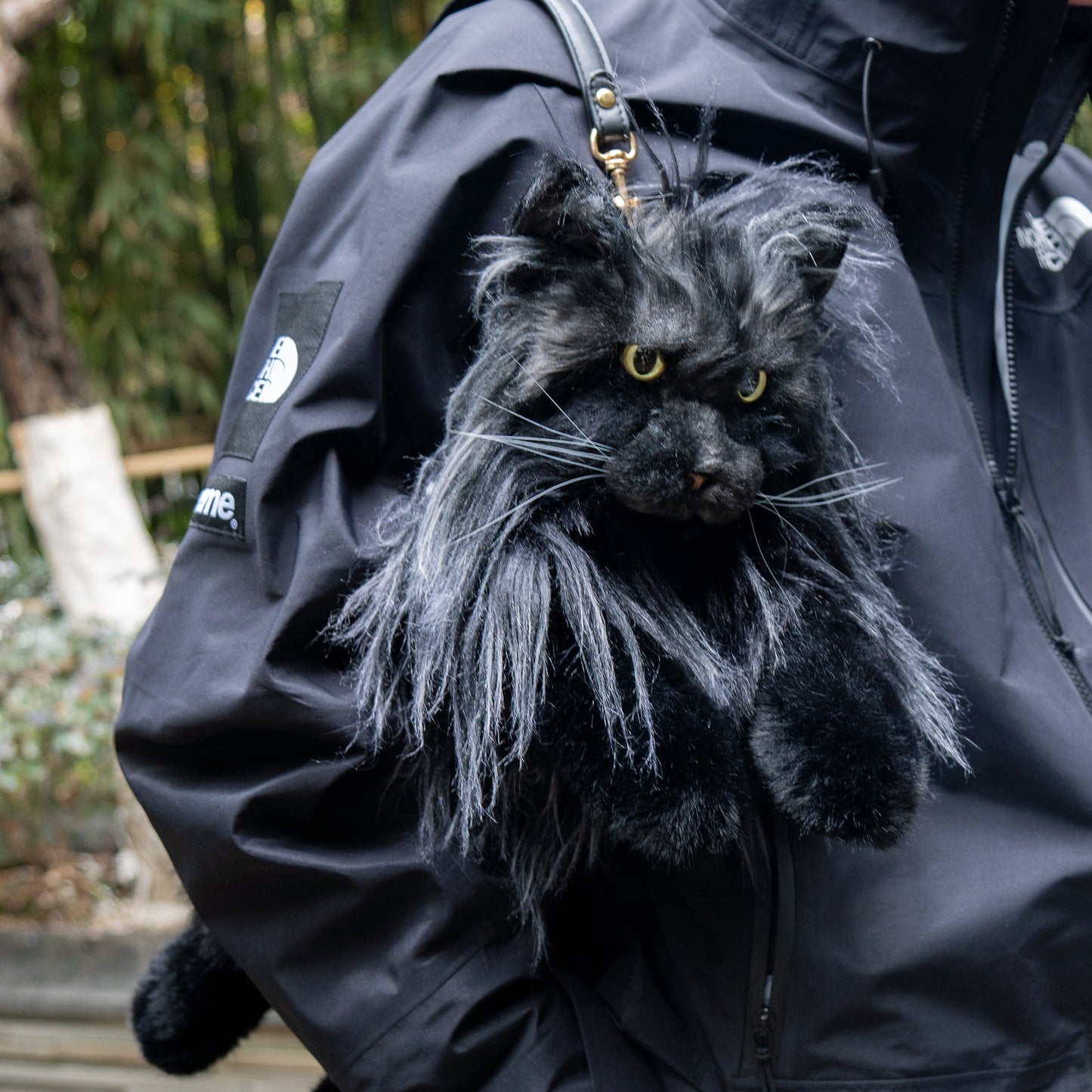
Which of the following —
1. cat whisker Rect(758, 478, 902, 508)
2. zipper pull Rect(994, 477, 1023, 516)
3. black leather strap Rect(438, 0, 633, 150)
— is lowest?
zipper pull Rect(994, 477, 1023, 516)

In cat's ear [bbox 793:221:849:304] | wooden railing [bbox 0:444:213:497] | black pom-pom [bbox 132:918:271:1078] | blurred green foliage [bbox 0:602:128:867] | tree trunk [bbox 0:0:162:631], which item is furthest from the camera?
wooden railing [bbox 0:444:213:497]

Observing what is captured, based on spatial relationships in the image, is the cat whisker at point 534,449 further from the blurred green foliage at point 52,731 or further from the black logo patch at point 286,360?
the blurred green foliage at point 52,731

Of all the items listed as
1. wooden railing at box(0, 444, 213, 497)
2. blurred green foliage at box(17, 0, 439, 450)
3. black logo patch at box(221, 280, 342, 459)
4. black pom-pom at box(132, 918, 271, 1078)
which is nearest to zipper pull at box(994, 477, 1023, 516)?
black logo patch at box(221, 280, 342, 459)

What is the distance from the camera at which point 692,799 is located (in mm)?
824

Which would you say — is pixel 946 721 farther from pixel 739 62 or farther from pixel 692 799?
pixel 739 62

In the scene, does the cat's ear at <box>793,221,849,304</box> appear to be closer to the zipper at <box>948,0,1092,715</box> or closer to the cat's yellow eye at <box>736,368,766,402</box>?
the cat's yellow eye at <box>736,368,766,402</box>

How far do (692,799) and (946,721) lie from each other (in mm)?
248

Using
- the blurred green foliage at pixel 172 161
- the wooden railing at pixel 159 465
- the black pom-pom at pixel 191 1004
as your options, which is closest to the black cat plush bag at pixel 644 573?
the black pom-pom at pixel 191 1004

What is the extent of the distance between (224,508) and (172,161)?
4.12 meters

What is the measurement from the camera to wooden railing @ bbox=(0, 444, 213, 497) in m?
4.17

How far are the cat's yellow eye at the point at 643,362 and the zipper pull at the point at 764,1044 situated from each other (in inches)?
20.7

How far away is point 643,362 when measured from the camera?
0.87 m

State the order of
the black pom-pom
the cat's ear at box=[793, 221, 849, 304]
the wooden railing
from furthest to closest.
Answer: the wooden railing < the black pom-pom < the cat's ear at box=[793, 221, 849, 304]

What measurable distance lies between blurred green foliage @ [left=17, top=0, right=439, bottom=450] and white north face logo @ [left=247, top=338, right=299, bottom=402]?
353cm
